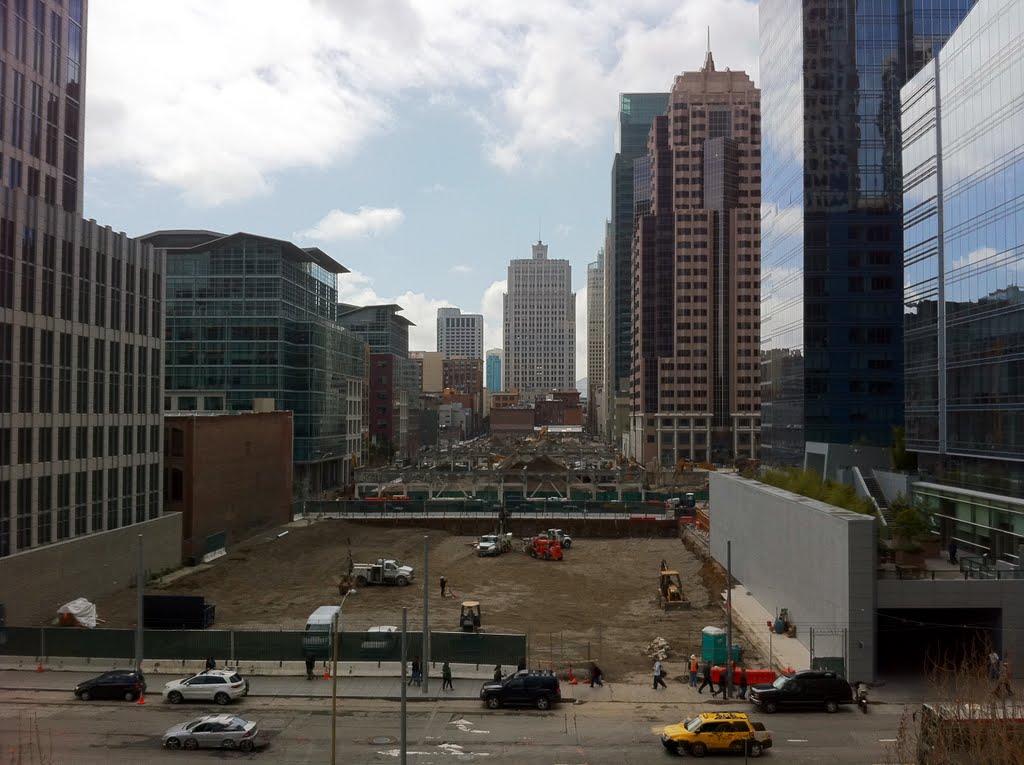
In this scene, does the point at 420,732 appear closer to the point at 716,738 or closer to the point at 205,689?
the point at 205,689

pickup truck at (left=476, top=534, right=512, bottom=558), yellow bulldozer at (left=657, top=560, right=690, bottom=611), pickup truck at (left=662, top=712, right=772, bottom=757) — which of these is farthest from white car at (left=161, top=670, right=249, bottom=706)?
pickup truck at (left=476, top=534, right=512, bottom=558)

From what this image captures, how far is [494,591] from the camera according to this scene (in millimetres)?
53969

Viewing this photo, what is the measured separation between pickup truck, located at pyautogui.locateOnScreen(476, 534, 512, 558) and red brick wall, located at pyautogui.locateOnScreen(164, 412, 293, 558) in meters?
19.9

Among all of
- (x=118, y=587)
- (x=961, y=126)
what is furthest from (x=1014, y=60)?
(x=118, y=587)

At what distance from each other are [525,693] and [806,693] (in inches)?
391

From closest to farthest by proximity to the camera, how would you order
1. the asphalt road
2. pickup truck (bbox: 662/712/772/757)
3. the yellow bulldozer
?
1. the asphalt road
2. pickup truck (bbox: 662/712/772/757)
3. the yellow bulldozer

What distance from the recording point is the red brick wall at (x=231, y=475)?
59.0 metres

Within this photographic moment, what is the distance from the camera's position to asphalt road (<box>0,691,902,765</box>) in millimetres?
24297

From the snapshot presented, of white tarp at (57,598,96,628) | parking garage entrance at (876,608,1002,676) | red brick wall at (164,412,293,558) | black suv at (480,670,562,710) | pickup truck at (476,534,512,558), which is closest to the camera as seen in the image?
black suv at (480,670,562,710)

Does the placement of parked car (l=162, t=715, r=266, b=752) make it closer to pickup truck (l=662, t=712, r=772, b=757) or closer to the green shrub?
pickup truck (l=662, t=712, r=772, b=757)

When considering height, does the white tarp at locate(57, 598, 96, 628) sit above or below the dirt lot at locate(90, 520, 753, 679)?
above

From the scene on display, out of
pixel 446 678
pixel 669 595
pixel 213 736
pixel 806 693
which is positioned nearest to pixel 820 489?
pixel 669 595

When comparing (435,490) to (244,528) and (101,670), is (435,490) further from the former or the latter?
(101,670)

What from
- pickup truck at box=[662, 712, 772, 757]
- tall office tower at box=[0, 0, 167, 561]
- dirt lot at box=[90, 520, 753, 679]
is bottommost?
dirt lot at box=[90, 520, 753, 679]
